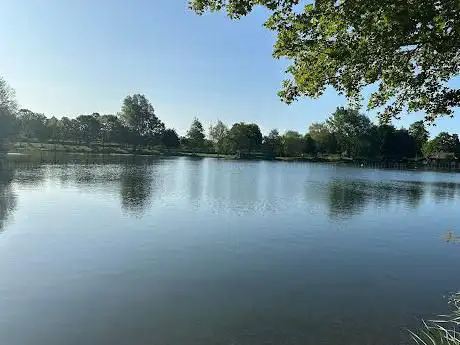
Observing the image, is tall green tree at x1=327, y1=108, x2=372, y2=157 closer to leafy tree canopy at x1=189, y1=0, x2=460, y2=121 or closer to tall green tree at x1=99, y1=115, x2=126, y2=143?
tall green tree at x1=99, y1=115, x2=126, y2=143

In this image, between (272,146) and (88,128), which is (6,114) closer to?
(88,128)

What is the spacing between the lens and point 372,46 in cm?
1192

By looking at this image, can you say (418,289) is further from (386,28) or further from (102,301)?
(102,301)

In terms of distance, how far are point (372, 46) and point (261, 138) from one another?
496ft

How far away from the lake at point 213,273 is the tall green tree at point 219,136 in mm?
127526

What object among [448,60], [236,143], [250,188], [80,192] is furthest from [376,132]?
[448,60]

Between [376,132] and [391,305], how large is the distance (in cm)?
15626

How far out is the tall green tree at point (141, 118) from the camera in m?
152

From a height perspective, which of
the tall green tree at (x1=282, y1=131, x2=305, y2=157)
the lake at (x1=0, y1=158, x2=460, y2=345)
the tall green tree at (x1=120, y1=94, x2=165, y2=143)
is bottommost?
the lake at (x1=0, y1=158, x2=460, y2=345)

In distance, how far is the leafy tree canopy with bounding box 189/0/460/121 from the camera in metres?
10.4

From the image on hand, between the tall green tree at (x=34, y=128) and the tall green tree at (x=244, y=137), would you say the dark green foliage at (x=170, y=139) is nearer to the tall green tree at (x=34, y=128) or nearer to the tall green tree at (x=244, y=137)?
the tall green tree at (x=244, y=137)

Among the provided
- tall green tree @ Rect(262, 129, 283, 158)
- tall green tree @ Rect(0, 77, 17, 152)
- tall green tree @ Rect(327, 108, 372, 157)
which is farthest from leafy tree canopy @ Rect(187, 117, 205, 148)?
tall green tree @ Rect(0, 77, 17, 152)

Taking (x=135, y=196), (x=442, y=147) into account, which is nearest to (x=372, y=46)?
(x=135, y=196)

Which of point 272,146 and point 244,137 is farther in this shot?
point 272,146
